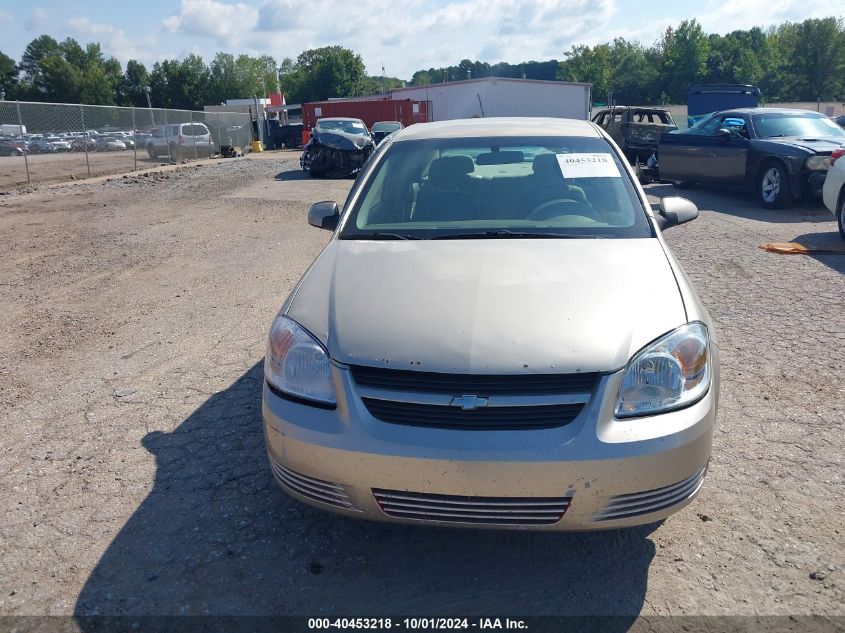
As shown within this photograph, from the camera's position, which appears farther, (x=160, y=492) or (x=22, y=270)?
(x=22, y=270)

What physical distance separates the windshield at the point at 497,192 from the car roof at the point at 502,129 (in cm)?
8

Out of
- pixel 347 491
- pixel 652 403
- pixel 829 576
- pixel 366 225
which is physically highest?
pixel 366 225

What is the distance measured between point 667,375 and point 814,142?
11.1 metres

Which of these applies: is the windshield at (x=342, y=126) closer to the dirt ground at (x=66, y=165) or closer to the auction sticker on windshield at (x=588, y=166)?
the dirt ground at (x=66, y=165)

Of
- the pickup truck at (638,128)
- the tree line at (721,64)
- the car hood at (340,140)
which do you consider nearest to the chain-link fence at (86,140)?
the car hood at (340,140)

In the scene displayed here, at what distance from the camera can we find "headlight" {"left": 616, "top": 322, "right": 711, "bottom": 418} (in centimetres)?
257

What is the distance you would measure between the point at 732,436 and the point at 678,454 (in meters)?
1.61

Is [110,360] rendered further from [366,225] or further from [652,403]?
[652,403]

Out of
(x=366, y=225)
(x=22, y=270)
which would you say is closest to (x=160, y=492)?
(x=366, y=225)

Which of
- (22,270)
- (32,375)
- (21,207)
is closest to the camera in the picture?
(32,375)

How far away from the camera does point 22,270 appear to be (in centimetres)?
852

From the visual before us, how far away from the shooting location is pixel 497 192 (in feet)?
13.3

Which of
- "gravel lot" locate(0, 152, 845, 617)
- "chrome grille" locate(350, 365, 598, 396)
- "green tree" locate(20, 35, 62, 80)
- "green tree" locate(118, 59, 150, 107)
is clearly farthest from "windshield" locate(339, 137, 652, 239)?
"green tree" locate(20, 35, 62, 80)

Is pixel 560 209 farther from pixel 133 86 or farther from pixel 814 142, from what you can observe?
Answer: pixel 133 86
